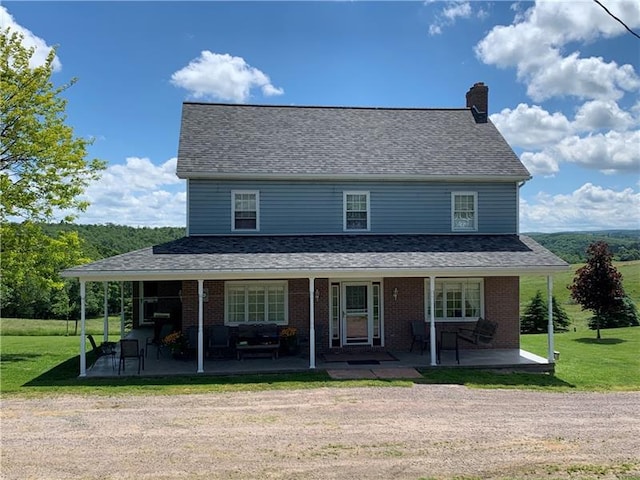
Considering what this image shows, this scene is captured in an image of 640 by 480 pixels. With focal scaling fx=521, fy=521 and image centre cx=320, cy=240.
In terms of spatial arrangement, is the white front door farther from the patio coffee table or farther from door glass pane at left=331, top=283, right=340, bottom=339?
the patio coffee table

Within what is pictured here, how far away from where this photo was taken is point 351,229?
57.6 ft

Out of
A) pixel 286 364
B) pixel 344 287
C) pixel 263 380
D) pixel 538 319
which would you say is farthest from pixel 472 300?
pixel 538 319

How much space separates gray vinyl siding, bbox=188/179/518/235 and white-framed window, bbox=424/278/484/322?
1864 millimetres

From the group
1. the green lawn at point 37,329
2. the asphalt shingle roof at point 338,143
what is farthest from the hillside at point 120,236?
the asphalt shingle roof at point 338,143

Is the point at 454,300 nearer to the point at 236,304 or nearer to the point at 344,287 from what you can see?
the point at 344,287

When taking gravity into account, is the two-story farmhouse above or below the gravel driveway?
above

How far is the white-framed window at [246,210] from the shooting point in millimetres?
17062

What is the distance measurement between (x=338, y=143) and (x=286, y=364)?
27.4 ft

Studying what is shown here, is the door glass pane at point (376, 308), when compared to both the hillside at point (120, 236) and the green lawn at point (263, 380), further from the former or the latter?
Result: the hillside at point (120, 236)

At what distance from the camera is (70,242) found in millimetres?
18453

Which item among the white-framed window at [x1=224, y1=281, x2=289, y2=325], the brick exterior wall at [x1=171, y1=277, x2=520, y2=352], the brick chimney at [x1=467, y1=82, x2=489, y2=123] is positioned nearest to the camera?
the brick exterior wall at [x1=171, y1=277, x2=520, y2=352]

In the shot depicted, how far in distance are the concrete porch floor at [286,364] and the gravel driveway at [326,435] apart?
2120 millimetres

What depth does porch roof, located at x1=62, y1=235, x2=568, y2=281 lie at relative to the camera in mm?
13625

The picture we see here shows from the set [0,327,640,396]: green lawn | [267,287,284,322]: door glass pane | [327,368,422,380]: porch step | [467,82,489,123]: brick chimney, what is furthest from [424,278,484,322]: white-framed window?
[467,82,489,123]: brick chimney
